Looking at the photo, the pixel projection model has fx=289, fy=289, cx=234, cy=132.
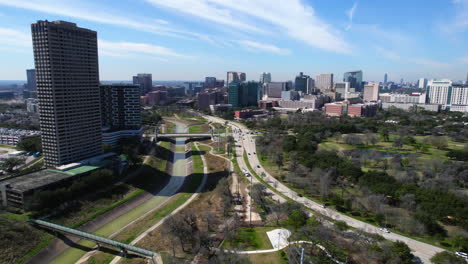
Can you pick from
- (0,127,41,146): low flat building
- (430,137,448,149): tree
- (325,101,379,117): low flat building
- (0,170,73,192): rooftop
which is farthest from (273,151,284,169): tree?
(325,101,379,117): low flat building

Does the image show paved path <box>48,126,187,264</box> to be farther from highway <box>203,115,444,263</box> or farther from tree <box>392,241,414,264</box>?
tree <box>392,241,414,264</box>

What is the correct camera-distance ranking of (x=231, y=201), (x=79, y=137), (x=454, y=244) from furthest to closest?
(x=79, y=137)
(x=231, y=201)
(x=454, y=244)

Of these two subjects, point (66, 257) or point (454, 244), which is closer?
point (454, 244)

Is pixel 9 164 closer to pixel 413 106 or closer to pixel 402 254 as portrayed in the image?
pixel 402 254

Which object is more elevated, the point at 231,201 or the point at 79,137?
the point at 79,137

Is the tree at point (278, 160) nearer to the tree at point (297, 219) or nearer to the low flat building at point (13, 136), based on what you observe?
the tree at point (297, 219)

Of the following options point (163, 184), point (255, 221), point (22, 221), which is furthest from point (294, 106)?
point (22, 221)

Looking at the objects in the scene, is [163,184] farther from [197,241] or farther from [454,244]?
[454,244]

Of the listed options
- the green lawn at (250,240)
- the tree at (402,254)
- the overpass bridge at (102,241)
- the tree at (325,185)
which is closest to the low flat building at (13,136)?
the overpass bridge at (102,241)
